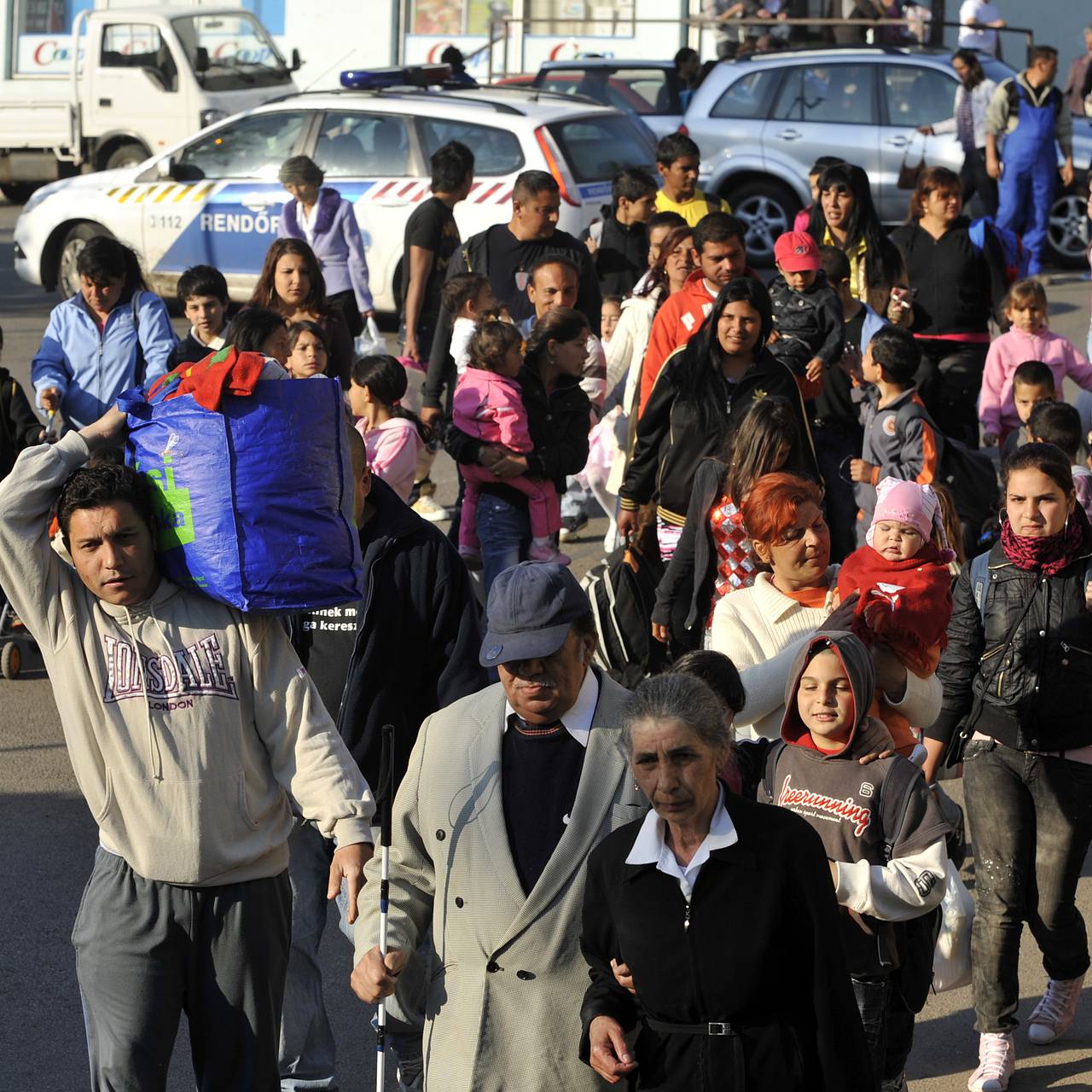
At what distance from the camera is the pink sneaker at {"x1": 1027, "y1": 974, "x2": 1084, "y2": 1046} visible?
5535 millimetres

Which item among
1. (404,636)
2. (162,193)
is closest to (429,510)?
(404,636)

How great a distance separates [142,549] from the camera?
12.9ft

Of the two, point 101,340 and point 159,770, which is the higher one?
point 101,340

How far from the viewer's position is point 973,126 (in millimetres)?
17094

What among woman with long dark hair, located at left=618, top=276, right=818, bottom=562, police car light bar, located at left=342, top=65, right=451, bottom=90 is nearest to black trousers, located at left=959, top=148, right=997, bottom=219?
police car light bar, located at left=342, top=65, right=451, bottom=90

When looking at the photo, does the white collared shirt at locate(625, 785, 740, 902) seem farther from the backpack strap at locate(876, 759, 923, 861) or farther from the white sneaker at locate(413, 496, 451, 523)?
the white sneaker at locate(413, 496, 451, 523)

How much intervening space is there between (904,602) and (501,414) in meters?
3.14

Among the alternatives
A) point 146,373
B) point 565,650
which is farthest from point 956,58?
point 565,650

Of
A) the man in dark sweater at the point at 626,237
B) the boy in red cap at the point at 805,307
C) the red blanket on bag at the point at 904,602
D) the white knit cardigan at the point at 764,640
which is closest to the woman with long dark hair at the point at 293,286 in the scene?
the boy in red cap at the point at 805,307

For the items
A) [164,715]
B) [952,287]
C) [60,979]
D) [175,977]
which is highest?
[952,287]

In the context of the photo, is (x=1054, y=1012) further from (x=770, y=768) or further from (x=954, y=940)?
(x=770, y=768)

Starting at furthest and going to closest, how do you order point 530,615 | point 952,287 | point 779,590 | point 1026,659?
point 952,287, point 779,590, point 1026,659, point 530,615

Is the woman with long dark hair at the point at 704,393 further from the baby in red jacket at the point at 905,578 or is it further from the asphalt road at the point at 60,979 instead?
the asphalt road at the point at 60,979

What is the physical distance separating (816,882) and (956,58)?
15.1m
